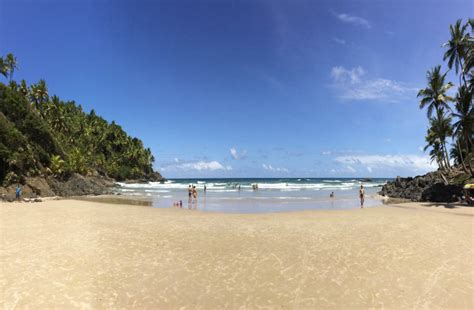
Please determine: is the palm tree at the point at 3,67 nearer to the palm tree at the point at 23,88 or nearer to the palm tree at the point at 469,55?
the palm tree at the point at 23,88

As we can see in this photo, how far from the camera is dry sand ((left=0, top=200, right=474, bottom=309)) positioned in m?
6.91

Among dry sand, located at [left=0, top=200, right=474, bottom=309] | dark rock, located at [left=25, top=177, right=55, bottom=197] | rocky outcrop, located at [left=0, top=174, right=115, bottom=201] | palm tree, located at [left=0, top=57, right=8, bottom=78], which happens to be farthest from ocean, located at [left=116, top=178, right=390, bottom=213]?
palm tree, located at [left=0, top=57, right=8, bottom=78]

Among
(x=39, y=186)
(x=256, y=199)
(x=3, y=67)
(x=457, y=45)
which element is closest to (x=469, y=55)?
(x=457, y=45)

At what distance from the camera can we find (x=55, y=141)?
45250 mm

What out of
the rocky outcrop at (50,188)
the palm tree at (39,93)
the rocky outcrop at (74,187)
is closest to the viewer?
the rocky outcrop at (50,188)

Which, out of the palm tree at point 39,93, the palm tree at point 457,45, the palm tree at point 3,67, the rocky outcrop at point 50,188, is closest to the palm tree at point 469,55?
the palm tree at point 457,45

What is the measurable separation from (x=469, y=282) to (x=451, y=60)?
3293 cm

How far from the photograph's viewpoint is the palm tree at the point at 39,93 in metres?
62.8

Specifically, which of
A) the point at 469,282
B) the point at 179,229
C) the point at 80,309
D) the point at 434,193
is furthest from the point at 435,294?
the point at 434,193

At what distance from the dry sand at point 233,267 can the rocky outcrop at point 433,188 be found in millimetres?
18145

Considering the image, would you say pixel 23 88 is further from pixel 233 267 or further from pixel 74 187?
pixel 233 267

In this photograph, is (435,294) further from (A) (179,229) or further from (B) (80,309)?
(A) (179,229)

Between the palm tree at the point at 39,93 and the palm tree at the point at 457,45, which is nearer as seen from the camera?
the palm tree at the point at 457,45

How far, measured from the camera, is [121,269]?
8.76 metres
